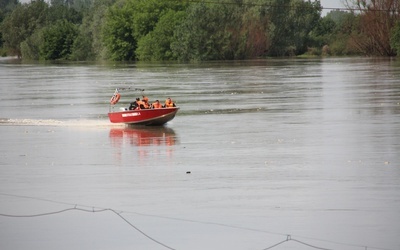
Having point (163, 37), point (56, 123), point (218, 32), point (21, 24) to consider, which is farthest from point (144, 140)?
point (21, 24)

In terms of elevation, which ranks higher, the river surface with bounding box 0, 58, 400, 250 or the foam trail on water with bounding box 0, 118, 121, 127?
the river surface with bounding box 0, 58, 400, 250

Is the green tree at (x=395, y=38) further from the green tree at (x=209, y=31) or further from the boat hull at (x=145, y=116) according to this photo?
the boat hull at (x=145, y=116)

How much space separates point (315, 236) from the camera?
1717 cm

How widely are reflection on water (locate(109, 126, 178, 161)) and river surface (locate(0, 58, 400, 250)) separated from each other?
0.15ft

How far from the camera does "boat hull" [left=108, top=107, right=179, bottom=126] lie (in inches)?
1412

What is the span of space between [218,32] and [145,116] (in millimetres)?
85226

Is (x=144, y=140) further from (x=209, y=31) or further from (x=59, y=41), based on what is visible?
(x=59, y=41)

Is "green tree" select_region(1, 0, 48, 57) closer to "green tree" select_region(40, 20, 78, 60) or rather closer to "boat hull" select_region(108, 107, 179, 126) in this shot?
"green tree" select_region(40, 20, 78, 60)

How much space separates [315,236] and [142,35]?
12357cm

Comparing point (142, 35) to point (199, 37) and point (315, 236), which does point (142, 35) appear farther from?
point (315, 236)

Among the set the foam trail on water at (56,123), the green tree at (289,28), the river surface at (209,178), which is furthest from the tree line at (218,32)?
the river surface at (209,178)

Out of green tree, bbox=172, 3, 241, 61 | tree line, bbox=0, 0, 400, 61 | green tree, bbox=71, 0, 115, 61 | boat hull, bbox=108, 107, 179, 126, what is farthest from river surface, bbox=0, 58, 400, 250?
green tree, bbox=71, 0, 115, 61

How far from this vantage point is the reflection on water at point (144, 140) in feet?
96.3

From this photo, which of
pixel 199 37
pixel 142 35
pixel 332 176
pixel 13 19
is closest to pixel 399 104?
pixel 332 176
